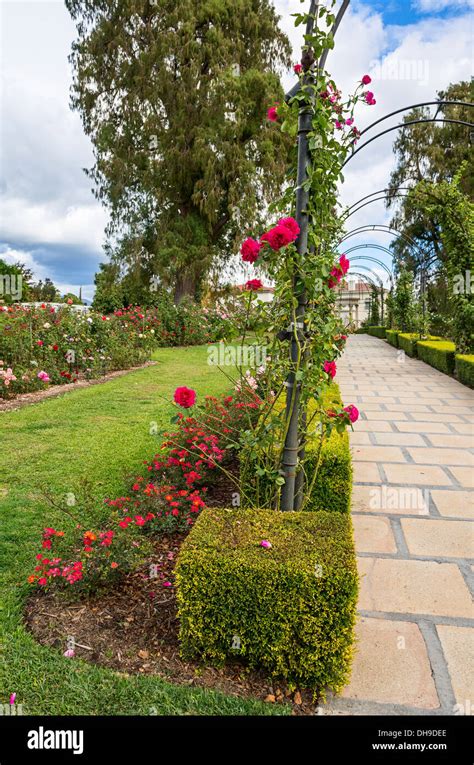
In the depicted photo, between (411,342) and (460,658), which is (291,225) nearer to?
(460,658)

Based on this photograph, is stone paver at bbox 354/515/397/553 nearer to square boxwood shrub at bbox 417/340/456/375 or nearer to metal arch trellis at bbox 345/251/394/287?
square boxwood shrub at bbox 417/340/456/375

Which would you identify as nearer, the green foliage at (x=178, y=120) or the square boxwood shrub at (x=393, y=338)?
the green foliage at (x=178, y=120)

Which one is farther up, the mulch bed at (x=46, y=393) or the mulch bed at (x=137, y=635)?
→ the mulch bed at (x=46, y=393)

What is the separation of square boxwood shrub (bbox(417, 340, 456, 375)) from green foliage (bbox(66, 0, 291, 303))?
841 cm

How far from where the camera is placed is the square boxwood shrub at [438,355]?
1020 centimetres

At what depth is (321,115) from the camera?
2.29 metres

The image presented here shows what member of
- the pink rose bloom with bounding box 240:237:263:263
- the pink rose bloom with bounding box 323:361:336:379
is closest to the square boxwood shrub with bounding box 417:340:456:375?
the pink rose bloom with bounding box 323:361:336:379

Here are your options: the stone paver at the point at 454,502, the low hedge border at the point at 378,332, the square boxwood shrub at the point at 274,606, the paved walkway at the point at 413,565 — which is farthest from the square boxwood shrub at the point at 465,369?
the low hedge border at the point at 378,332

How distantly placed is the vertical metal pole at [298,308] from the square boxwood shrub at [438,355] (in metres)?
8.67

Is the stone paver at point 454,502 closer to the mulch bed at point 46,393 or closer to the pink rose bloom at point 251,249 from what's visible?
the pink rose bloom at point 251,249

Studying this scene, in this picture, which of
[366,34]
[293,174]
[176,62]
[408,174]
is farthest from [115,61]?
[293,174]

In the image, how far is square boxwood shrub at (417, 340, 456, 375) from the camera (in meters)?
10.2

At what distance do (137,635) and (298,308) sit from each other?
1663 mm

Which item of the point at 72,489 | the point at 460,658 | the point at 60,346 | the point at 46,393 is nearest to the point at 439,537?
the point at 460,658
